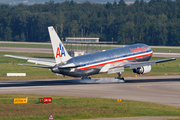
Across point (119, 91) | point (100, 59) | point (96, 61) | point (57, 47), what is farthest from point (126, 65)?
point (57, 47)

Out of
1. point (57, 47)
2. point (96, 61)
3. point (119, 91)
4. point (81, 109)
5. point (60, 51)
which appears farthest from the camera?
point (96, 61)

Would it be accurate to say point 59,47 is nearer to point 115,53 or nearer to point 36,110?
point 115,53

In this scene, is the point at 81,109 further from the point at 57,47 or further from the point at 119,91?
the point at 57,47

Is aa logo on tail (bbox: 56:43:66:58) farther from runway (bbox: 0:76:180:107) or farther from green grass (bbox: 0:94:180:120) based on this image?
green grass (bbox: 0:94:180:120)

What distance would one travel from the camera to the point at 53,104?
33.0 meters

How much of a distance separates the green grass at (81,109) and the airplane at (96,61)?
1471 centimetres

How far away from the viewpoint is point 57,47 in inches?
1900

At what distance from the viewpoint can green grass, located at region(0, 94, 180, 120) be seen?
27.7m

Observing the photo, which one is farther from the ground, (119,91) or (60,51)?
(60,51)

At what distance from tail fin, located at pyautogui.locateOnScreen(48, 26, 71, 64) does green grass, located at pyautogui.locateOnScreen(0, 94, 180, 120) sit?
47.6ft

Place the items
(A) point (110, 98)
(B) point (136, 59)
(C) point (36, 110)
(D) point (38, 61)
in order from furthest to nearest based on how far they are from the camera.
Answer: (B) point (136, 59)
(D) point (38, 61)
(A) point (110, 98)
(C) point (36, 110)

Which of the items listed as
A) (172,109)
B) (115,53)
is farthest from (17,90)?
(172,109)

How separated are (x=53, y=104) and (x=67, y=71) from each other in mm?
17498

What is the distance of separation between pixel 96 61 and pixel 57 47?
8.93 meters
